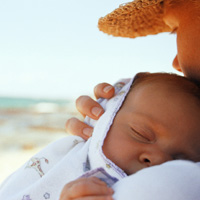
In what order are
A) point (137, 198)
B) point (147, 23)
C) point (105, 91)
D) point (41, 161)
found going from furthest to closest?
point (147, 23)
point (105, 91)
point (41, 161)
point (137, 198)

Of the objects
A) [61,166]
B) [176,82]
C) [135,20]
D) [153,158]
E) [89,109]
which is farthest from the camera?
[135,20]

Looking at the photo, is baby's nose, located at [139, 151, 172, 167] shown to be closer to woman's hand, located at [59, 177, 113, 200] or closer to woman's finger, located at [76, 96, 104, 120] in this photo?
woman's hand, located at [59, 177, 113, 200]

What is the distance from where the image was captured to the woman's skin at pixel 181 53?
126 cm

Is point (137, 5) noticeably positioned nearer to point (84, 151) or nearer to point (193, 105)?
point (193, 105)

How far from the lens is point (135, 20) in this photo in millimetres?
1652

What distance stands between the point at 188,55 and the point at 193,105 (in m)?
0.23

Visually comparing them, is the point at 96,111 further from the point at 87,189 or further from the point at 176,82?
the point at 87,189

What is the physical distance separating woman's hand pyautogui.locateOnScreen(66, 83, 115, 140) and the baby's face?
0.61ft

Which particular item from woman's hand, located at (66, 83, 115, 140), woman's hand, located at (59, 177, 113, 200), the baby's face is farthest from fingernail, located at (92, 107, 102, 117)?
woman's hand, located at (59, 177, 113, 200)

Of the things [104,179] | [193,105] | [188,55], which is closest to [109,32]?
[188,55]

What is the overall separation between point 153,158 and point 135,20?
0.88 m

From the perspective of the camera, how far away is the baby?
1.03 m

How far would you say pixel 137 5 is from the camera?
4.45 ft

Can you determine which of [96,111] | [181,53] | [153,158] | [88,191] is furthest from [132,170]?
[181,53]
